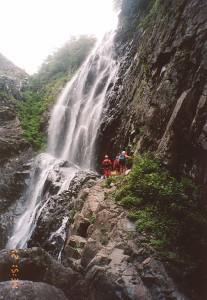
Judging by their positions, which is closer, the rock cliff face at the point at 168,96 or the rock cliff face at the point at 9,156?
the rock cliff face at the point at 168,96

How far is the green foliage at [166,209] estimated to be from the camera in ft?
30.4

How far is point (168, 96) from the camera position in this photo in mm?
→ 12930

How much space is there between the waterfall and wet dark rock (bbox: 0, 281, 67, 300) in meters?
6.84

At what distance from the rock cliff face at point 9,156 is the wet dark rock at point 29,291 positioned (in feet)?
29.0

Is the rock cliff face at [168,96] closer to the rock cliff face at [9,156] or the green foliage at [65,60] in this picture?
the rock cliff face at [9,156]

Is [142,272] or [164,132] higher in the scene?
[164,132]

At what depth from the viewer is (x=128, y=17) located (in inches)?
978

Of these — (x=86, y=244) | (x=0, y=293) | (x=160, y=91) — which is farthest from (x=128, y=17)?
(x=0, y=293)

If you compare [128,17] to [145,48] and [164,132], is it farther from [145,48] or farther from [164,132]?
[164,132]

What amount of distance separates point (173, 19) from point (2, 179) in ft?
37.4

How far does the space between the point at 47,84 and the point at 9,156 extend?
12.5 metres

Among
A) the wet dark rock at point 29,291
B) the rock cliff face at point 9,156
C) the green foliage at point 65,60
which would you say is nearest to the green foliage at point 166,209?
the wet dark rock at point 29,291

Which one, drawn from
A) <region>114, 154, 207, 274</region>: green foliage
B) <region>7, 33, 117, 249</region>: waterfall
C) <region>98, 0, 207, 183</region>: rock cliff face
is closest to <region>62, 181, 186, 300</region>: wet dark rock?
<region>114, 154, 207, 274</region>: green foliage

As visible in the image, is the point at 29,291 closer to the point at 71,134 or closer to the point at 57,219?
the point at 57,219
